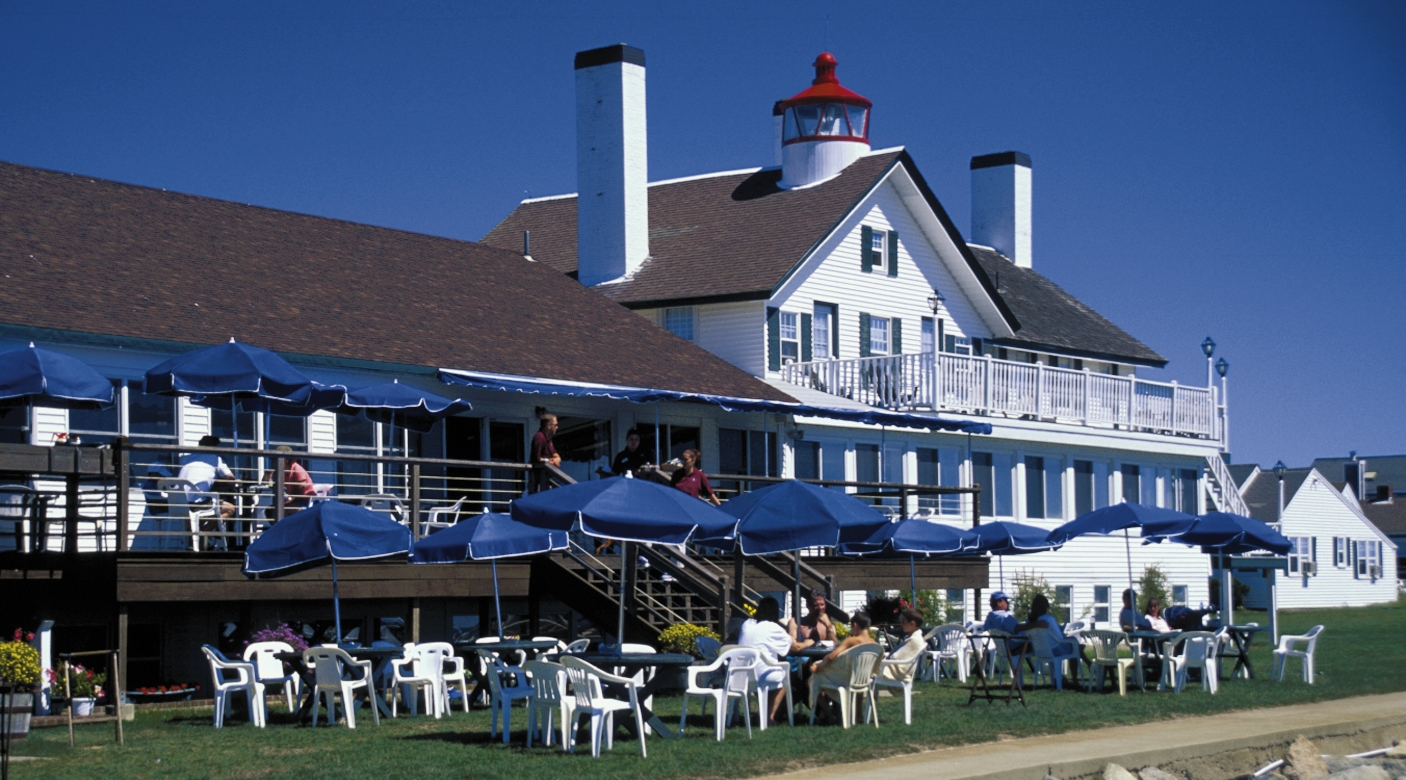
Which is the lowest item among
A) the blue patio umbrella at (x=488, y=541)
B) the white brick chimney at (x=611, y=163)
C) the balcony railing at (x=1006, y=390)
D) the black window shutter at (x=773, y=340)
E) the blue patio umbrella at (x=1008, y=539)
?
the blue patio umbrella at (x=1008, y=539)

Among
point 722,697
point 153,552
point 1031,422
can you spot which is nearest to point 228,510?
point 153,552

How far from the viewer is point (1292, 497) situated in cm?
6388

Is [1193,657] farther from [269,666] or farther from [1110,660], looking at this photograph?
[269,666]

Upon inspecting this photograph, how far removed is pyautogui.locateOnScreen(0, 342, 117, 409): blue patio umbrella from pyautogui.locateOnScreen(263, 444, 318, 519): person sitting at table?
8.52 feet

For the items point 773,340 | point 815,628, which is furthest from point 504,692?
point 773,340

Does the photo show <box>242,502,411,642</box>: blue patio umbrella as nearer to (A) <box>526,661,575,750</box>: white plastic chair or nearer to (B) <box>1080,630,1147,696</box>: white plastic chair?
(A) <box>526,661,575,750</box>: white plastic chair

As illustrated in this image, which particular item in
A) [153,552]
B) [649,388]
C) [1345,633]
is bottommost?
[1345,633]

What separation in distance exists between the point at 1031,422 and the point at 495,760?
2332 centimetres

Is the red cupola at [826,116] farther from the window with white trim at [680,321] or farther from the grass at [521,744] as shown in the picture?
the grass at [521,744]

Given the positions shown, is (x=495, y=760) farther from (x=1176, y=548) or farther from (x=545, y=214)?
(x=1176, y=548)

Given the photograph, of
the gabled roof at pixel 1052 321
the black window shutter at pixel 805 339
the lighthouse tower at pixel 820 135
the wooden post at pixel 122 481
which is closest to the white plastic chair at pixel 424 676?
the wooden post at pixel 122 481

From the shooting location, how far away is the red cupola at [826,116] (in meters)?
36.1

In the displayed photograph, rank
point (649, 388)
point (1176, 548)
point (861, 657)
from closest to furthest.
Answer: point (861, 657) < point (649, 388) < point (1176, 548)

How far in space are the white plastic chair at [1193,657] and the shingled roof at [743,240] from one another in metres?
13.3
